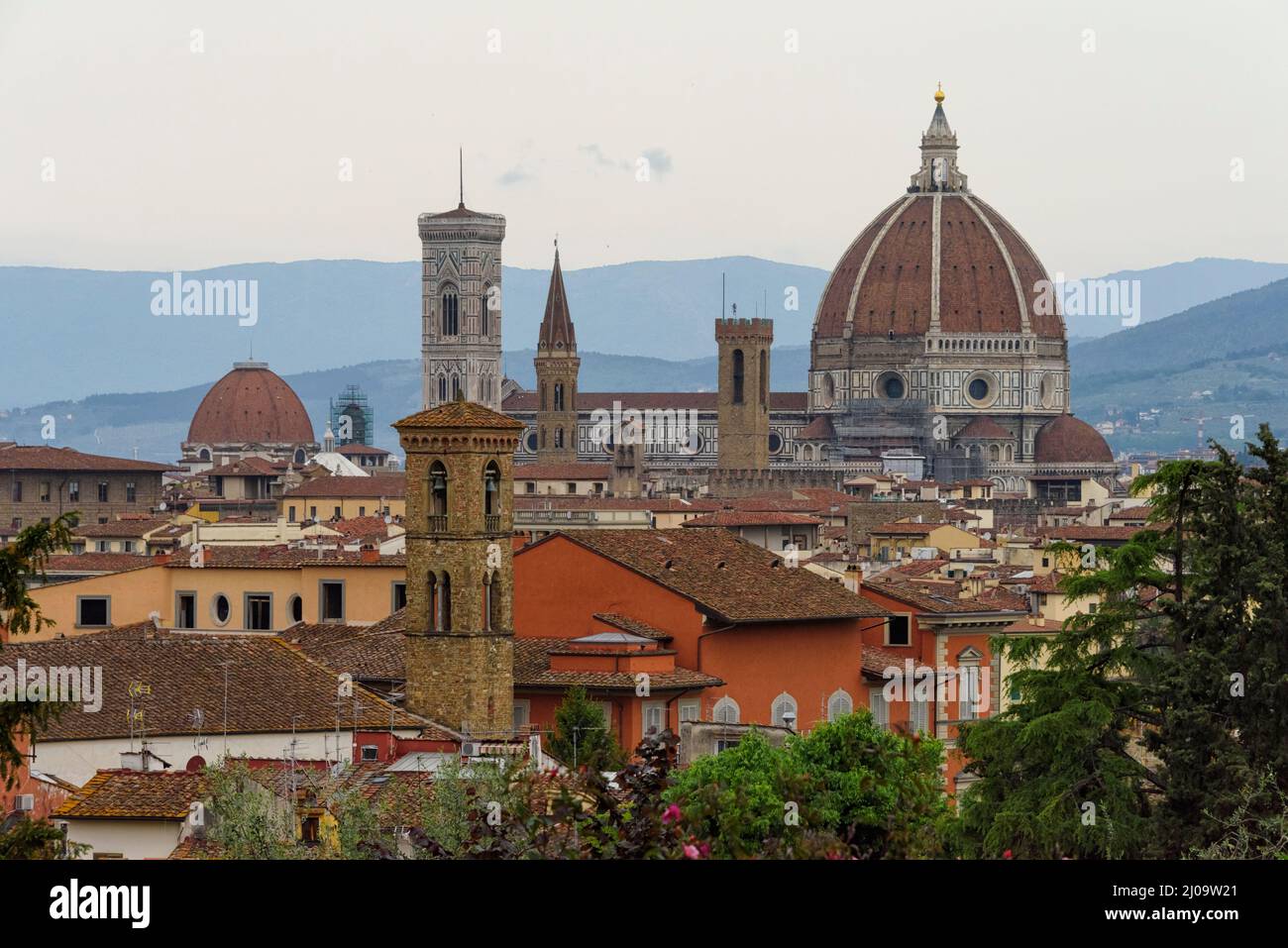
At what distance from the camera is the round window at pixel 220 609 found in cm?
3647

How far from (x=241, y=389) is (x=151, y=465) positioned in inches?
3232

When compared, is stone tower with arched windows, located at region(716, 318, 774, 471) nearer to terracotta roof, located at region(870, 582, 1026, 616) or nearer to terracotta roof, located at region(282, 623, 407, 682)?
terracotta roof, located at region(870, 582, 1026, 616)

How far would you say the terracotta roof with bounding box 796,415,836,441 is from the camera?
165 m

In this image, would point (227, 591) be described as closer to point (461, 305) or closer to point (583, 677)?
point (583, 677)

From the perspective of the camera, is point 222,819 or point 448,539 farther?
point 448,539

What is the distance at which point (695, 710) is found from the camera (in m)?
29.9

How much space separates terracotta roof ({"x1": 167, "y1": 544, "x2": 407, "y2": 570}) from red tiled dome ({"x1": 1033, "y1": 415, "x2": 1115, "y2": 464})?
4702 inches

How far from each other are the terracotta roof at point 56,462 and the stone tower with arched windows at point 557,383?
72651 mm

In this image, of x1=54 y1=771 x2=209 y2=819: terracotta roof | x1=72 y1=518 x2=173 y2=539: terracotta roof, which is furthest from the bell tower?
x1=54 y1=771 x2=209 y2=819: terracotta roof

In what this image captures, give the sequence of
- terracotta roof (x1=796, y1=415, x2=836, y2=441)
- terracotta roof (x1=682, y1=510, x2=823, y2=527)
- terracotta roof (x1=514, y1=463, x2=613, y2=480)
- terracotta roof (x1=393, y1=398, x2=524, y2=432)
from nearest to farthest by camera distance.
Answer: terracotta roof (x1=393, y1=398, x2=524, y2=432) < terracotta roof (x1=682, y1=510, x2=823, y2=527) < terracotta roof (x1=514, y1=463, x2=613, y2=480) < terracotta roof (x1=796, y1=415, x2=836, y2=441)

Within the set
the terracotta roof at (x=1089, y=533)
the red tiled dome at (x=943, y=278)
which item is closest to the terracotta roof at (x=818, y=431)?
the red tiled dome at (x=943, y=278)

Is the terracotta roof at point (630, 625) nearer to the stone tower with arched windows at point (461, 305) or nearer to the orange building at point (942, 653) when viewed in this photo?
the orange building at point (942, 653)
